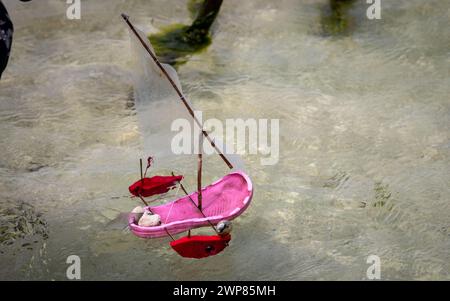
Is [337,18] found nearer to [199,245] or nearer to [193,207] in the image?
[193,207]

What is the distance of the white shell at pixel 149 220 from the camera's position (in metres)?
4.10

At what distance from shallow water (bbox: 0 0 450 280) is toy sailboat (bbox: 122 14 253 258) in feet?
1.01

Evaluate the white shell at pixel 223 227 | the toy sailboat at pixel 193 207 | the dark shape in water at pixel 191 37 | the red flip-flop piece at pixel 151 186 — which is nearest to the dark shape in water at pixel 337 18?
the dark shape in water at pixel 191 37

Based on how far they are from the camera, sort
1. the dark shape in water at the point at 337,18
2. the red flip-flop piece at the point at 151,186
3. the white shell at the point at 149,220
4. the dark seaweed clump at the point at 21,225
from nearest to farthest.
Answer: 1. the white shell at the point at 149,220
2. the red flip-flop piece at the point at 151,186
3. the dark seaweed clump at the point at 21,225
4. the dark shape in water at the point at 337,18

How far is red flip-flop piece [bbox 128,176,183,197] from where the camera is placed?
434 centimetres

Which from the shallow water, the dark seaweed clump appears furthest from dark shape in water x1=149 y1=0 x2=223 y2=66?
the dark seaweed clump

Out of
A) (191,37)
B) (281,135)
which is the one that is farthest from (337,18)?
(281,135)

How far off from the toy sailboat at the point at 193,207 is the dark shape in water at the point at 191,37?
2526 millimetres

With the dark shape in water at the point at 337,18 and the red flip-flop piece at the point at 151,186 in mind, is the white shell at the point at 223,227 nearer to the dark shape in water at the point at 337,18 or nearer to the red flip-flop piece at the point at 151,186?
the red flip-flop piece at the point at 151,186

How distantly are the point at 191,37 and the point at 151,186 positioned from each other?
2824 millimetres

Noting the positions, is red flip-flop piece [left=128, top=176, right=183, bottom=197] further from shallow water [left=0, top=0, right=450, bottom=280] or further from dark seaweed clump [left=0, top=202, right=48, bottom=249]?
dark seaweed clump [left=0, top=202, right=48, bottom=249]

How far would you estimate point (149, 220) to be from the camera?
4109 mm
